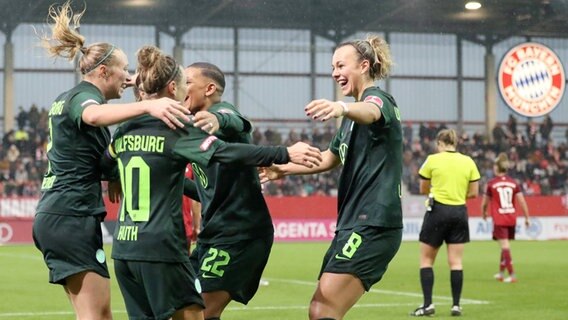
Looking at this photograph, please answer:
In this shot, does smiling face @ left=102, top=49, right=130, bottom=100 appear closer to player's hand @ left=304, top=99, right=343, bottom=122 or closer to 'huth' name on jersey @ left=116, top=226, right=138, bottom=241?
'huth' name on jersey @ left=116, top=226, right=138, bottom=241

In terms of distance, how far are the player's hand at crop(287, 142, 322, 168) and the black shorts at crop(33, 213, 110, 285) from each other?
53.9 inches

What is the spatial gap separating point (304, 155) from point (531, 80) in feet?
113

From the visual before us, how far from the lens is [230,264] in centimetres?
634

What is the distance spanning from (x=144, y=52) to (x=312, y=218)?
2482 cm

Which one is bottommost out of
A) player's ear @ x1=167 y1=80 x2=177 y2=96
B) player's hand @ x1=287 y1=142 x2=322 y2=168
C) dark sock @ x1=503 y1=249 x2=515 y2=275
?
dark sock @ x1=503 y1=249 x2=515 y2=275

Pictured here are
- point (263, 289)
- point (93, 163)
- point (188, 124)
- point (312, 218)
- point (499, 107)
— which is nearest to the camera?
point (188, 124)

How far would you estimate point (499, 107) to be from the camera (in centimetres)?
3884

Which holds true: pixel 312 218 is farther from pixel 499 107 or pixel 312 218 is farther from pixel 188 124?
pixel 188 124

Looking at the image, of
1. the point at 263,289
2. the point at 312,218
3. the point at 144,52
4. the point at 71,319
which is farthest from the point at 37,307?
the point at 312,218

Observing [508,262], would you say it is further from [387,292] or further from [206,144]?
[206,144]

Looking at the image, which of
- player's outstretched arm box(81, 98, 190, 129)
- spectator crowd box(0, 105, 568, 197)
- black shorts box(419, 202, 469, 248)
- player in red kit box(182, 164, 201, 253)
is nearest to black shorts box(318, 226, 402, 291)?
player's outstretched arm box(81, 98, 190, 129)

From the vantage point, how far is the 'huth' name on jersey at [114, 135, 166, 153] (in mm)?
5516

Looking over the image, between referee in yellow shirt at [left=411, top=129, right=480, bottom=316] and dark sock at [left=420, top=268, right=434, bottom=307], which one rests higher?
referee in yellow shirt at [left=411, top=129, right=480, bottom=316]

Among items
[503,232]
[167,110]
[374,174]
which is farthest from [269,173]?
[503,232]
